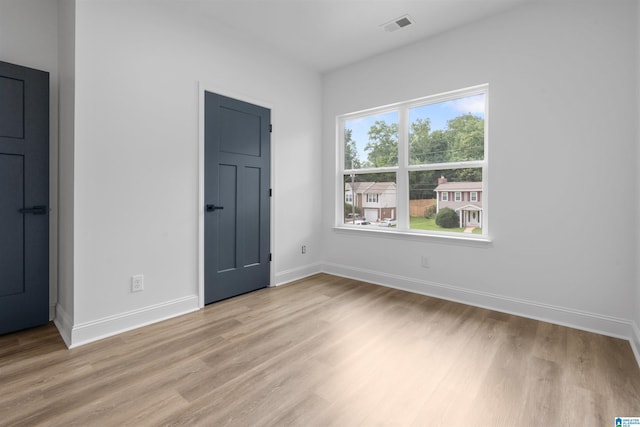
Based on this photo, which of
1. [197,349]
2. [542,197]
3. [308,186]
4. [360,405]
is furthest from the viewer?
[308,186]

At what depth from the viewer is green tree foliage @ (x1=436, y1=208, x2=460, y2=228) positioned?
133 inches

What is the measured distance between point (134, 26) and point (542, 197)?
12.6 ft

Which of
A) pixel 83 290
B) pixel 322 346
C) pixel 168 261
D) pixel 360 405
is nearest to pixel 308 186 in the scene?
pixel 168 261

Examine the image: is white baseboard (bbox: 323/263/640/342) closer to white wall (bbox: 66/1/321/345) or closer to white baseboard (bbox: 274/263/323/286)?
white baseboard (bbox: 274/263/323/286)

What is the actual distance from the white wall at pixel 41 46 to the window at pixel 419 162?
10.2 ft

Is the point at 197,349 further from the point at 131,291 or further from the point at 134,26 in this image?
the point at 134,26

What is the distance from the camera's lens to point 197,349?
2.25m

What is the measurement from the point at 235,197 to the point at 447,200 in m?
2.35

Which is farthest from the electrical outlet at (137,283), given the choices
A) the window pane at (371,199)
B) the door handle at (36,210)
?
the window pane at (371,199)

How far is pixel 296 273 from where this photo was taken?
13.5 ft

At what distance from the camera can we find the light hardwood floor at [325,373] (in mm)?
1581

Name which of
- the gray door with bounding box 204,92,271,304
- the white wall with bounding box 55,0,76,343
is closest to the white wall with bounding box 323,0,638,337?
the gray door with bounding box 204,92,271,304

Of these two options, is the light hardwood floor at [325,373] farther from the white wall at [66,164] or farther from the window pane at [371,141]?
the window pane at [371,141]

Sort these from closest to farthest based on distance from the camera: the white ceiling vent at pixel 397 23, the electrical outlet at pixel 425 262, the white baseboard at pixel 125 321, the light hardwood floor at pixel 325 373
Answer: the light hardwood floor at pixel 325 373 → the white baseboard at pixel 125 321 → the white ceiling vent at pixel 397 23 → the electrical outlet at pixel 425 262
